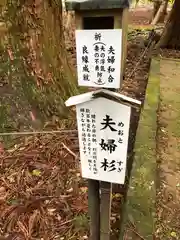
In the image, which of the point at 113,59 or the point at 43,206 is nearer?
the point at 113,59

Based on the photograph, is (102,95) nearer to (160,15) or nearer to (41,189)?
(41,189)

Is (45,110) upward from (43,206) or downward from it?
upward

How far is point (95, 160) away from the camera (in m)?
Result: 2.05

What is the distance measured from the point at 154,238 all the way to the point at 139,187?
1.77 ft

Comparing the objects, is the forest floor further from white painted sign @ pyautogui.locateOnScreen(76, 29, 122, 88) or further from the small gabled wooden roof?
white painted sign @ pyautogui.locateOnScreen(76, 29, 122, 88)

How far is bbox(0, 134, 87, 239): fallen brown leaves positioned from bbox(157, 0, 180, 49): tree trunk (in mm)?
8469

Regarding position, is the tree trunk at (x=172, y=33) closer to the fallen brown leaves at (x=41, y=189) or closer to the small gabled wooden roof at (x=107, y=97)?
the fallen brown leaves at (x=41, y=189)

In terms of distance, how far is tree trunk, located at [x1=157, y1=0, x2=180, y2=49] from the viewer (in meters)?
10.9

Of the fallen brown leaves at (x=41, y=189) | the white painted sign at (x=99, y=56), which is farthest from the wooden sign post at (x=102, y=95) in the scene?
the fallen brown leaves at (x=41, y=189)

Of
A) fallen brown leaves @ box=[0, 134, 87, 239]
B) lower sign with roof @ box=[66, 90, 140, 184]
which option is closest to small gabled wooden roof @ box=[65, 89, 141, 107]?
lower sign with roof @ box=[66, 90, 140, 184]

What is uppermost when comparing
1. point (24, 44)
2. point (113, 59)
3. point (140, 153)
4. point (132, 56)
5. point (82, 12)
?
point (82, 12)

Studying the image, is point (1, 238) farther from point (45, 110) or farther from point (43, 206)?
point (45, 110)

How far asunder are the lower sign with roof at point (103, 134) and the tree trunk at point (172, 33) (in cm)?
979

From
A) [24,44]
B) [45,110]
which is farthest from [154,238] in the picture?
[24,44]
